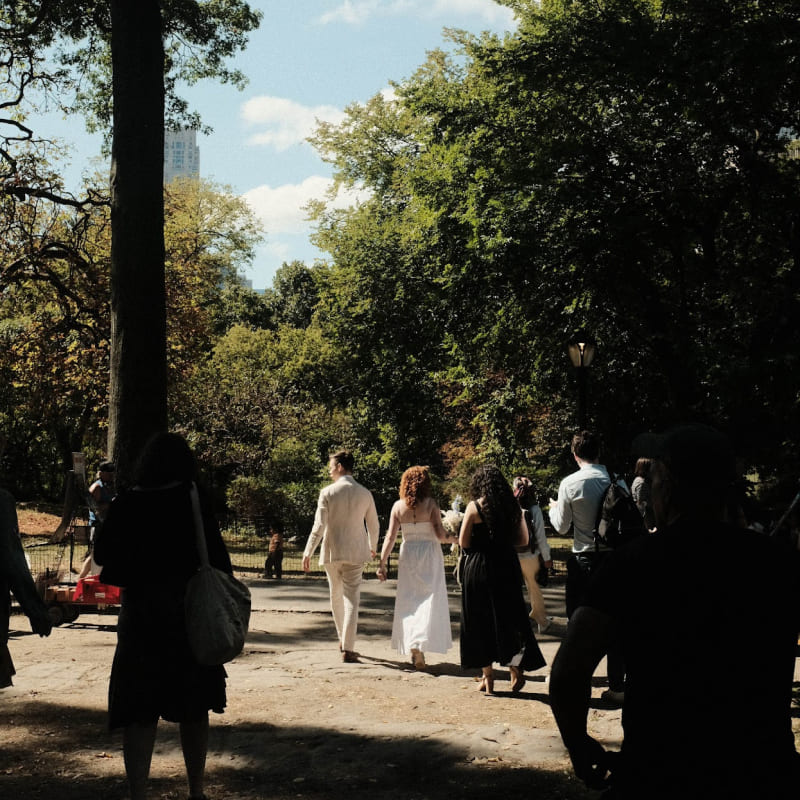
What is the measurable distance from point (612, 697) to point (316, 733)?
2.54 meters

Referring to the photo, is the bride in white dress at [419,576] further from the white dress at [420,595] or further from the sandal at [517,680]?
the sandal at [517,680]

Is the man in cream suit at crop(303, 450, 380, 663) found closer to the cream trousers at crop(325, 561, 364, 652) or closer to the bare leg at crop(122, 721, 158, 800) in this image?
the cream trousers at crop(325, 561, 364, 652)

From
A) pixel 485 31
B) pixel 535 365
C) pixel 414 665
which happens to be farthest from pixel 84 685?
pixel 485 31

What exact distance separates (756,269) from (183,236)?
24.1 meters

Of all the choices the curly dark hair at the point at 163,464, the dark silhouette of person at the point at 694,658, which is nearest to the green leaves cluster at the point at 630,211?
the curly dark hair at the point at 163,464

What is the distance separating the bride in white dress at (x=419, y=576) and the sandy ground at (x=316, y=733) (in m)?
0.30

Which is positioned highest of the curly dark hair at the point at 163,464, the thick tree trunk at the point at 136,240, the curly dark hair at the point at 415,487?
the thick tree trunk at the point at 136,240

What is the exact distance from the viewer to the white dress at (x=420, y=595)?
9562 millimetres

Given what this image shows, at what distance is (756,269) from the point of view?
1897 cm

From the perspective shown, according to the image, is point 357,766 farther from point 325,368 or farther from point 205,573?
point 325,368

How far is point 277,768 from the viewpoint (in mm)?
6031

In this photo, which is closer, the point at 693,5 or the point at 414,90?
the point at 693,5

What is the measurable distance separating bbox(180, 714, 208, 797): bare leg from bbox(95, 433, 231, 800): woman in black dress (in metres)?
0.03

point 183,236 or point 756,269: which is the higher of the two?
point 183,236
